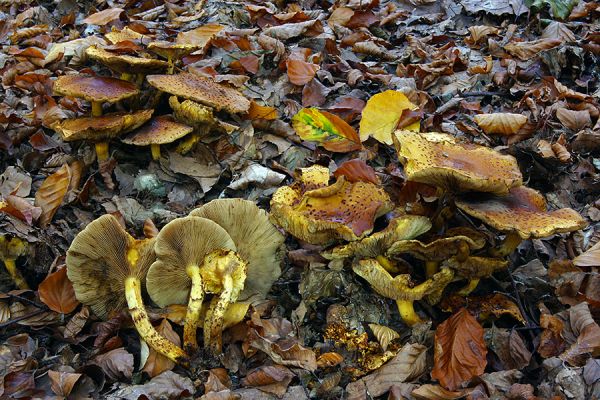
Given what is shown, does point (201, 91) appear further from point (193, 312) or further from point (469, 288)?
point (469, 288)

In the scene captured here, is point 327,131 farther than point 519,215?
Yes

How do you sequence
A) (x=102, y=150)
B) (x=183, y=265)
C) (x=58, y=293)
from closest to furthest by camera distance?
(x=183, y=265)
(x=58, y=293)
(x=102, y=150)

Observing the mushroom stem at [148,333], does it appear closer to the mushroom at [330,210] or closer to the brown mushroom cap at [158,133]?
the mushroom at [330,210]

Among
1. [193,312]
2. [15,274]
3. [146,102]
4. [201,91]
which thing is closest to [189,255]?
[193,312]

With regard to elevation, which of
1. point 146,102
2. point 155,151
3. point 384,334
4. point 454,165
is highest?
point 454,165

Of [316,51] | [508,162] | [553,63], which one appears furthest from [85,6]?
[508,162]

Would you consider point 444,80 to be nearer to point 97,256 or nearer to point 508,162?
point 508,162

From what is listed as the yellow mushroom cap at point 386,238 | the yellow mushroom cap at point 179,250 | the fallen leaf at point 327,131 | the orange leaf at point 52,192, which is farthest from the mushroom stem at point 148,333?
the fallen leaf at point 327,131

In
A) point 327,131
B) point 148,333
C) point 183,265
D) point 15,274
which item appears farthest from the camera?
point 327,131
